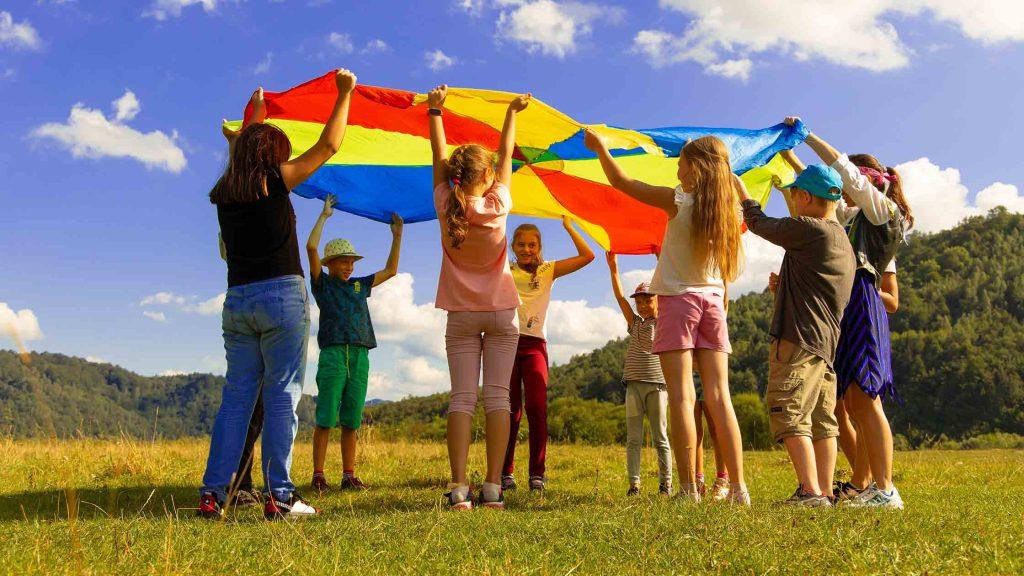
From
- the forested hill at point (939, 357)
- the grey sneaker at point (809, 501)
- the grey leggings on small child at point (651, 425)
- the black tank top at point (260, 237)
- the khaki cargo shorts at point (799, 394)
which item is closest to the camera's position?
the grey sneaker at point (809, 501)

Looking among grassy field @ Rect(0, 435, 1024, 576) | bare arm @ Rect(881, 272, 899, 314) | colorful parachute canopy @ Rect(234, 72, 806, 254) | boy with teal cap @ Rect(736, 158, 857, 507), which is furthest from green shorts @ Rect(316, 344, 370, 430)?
bare arm @ Rect(881, 272, 899, 314)

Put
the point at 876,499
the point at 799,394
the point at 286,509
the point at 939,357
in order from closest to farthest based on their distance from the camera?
the point at 799,394 < the point at 286,509 < the point at 876,499 < the point at 939,357

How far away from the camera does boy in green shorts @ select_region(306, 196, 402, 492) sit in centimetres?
559

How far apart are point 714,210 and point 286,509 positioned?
263 centimetres

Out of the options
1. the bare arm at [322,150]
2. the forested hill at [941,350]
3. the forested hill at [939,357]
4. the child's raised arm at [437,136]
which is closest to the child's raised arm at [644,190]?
the child's raised arm at [437,136]

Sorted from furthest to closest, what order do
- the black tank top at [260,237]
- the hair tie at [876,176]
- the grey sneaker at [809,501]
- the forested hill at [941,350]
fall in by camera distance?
the forested hill at [941,350] → the hair tie at [876,176] → the black tank top at [260,237] → the grey sneaker at [809,501]

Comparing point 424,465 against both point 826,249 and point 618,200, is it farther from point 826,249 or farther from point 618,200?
point 826,249

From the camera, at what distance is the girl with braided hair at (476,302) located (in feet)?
13.2

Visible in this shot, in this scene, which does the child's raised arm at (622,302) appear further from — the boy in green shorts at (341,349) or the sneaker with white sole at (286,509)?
the sneaker with white sole at (286,509)

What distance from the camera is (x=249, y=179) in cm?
388

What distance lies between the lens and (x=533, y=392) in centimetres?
545

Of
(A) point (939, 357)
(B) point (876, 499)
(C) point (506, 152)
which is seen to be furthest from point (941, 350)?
(C) point (506, 152)

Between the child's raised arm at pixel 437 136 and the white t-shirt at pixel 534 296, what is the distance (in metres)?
1.59

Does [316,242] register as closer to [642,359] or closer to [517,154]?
[517,154]
